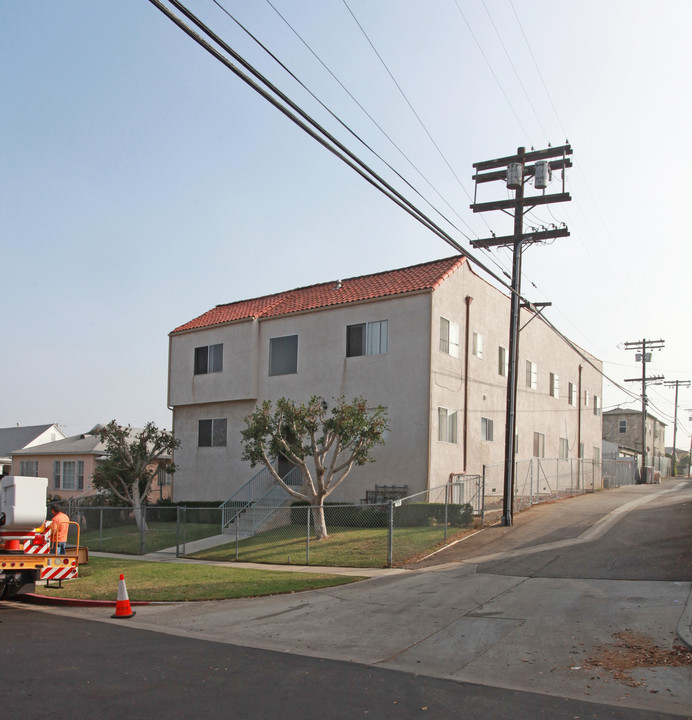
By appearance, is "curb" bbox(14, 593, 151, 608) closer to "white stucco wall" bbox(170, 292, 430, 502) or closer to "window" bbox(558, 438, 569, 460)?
"white stucco wall" bbox(170, 292, 430, 502)

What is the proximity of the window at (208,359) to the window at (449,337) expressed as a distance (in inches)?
373

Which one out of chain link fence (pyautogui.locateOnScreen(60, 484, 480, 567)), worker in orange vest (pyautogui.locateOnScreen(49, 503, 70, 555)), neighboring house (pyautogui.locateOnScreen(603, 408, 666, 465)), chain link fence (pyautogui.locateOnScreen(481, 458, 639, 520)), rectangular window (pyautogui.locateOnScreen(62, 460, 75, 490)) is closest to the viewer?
worker in orange vest (pyautogui.locateOnScreen(49, 503, 70, 555))

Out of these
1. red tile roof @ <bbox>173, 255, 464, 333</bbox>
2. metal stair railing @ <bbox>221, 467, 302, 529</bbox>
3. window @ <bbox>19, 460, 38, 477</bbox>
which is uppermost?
red tile roof @ <bbox>173, 255, 464, 333</bbox>

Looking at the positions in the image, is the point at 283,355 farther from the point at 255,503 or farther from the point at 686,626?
the point at 686,626

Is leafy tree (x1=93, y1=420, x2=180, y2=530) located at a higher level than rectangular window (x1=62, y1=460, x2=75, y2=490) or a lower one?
higher

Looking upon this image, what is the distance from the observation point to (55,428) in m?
57.5

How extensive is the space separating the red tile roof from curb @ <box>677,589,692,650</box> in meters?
14.3

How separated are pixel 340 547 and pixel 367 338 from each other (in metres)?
8.24

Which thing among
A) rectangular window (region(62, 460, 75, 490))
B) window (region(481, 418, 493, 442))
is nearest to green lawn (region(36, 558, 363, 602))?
window (region(481, 418, 493, 442))

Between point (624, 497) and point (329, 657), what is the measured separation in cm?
2418

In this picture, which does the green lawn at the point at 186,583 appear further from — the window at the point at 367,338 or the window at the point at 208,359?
the window at the point at 208,359

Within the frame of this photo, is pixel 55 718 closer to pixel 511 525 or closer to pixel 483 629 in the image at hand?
pixel 483 629

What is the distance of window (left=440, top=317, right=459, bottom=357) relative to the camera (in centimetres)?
2395

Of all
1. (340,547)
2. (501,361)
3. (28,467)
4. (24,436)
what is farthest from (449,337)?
(24,436)
